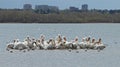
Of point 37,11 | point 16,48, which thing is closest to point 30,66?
point 16,48

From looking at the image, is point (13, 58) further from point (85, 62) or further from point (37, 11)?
point (37, 11)

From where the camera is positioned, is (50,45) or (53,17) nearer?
(50,45)

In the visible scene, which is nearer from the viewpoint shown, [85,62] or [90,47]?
[85,62]

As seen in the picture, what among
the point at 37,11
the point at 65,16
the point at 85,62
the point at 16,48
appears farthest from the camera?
the point at 37,11

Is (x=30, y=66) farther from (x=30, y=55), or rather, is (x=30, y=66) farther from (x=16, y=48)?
(x=16, y=48)

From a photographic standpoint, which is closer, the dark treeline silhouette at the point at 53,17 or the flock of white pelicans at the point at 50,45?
the flock of white pelicans at the point at 50,45

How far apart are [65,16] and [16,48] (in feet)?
440

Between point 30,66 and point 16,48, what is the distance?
10890 mm

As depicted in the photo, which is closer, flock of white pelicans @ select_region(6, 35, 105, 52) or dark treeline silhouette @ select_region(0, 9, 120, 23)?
flock of white pelicans @ select_region(6, 35, 105, 52)

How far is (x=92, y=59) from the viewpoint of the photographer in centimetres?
4631

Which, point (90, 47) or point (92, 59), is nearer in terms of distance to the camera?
point (92, 59)

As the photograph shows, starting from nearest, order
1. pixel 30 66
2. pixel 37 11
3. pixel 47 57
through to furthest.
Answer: pixel 30 66
pixel 47 57
pixel 37 11

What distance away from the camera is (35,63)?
43750mm

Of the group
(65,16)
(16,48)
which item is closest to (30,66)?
(16,48)
